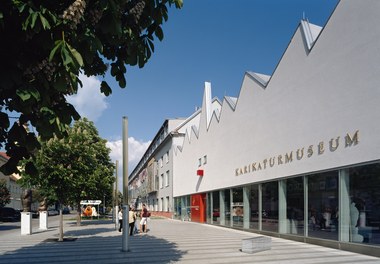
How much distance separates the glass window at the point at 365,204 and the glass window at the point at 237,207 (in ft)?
34.0

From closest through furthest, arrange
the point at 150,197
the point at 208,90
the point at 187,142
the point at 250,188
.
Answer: the point at 250,188 < the point at 208,90 < the point at 187,142 < the point at 150,197

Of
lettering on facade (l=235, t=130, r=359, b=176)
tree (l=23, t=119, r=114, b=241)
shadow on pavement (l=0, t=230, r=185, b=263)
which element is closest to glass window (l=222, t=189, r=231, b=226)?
lettering on facade (l=235, t=130, r=359, b=176)

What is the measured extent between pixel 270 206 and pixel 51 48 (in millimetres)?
17054

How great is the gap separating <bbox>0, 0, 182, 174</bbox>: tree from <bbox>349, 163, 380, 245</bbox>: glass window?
32.9 ft

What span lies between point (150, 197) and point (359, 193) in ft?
182

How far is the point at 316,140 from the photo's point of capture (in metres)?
15.1

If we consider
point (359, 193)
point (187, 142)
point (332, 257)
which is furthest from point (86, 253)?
point (187, 142)

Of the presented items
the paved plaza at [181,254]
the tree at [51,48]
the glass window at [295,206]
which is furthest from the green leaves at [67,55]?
the glass window at [295,206]

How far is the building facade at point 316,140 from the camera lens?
12445mm

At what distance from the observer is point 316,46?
15.6 metres

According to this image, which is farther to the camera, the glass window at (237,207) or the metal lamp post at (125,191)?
the glass window at (237,207)

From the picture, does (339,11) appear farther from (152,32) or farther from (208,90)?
(208,90)

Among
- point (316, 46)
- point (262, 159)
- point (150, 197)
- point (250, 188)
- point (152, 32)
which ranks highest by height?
point (316, 46)

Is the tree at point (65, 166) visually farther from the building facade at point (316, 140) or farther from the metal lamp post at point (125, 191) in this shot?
the building facade at point (316, 140)
